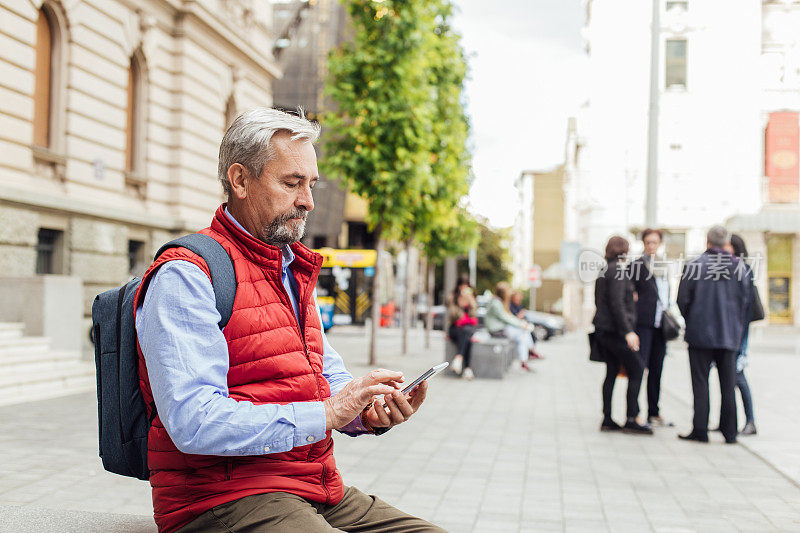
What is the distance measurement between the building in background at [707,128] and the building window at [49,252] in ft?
99.8

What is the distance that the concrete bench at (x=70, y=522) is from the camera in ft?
8.46

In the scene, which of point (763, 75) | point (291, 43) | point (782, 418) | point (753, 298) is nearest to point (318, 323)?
point (753, 298)

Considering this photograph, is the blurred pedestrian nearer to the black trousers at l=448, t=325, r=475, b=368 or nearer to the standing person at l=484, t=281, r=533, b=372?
the standing person at l=484, t=281, r=533, b=372

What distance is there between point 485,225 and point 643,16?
31.8 metres

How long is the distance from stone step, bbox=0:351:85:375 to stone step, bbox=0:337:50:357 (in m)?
0.05

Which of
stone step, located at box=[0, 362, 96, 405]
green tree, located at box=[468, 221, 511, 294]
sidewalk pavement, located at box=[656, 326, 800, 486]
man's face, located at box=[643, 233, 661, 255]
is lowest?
sidewalk pavement, located at box=[656, 326, 800, 486]

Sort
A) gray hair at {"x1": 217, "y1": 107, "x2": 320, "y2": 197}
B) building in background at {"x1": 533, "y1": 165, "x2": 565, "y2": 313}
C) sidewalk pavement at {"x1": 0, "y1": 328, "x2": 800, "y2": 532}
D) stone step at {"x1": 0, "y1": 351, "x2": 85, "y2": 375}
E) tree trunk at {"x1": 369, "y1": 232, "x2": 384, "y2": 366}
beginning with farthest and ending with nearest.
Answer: building in background at {"x1": 533, "y1": 165, "x2": 565, "y2": 313} → tree trunk at {"x1": 369, "y1": 232, "x2": 384, "y2": 366} → stone step at {"x1": 0, "y1": 351, "x2": 85, "y2": 375} → sidewalk pavement at {"x1": 0, "y1": 328, "x2": 800, "y2": 532} → gray hair at {"x1": 217, "y1": 107, "x2": 320, "y2": 197}

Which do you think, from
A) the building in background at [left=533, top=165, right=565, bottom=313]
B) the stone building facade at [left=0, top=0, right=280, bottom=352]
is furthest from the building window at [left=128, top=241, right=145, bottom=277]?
the building in background at [left=533, top=165, right=565, bottom=313]

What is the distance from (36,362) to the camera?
37.2 feet

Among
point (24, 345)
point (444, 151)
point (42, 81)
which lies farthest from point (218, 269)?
point (444, 151)

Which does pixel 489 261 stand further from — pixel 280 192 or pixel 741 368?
pixel 280 192

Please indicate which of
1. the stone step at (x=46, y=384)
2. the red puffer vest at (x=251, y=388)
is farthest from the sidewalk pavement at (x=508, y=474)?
the red puffer vest at (x=251, y=388)

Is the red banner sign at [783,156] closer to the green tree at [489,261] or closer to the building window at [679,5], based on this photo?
the building window at [679,5]

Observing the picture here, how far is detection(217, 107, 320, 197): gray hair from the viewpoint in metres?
2.33
